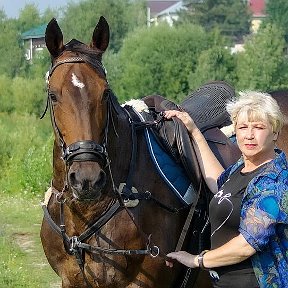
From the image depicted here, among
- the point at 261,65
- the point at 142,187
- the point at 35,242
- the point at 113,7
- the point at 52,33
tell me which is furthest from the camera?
the point at 113,7

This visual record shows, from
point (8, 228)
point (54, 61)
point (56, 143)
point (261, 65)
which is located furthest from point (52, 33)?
point (261, 65)

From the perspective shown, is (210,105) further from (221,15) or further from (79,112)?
(221,15)

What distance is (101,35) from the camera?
4.32m

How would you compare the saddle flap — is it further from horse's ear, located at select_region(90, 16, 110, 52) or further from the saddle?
horse's ear, located at select_region(90, 16, 110, 52)

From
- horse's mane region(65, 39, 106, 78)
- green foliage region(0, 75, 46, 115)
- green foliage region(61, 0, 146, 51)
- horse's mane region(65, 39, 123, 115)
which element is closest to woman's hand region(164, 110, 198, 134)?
horse's mane region(65, 39, 123, 115)

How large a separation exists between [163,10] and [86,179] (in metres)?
115

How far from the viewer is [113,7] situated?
8050 cm

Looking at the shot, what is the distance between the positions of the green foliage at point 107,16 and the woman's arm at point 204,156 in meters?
67.3

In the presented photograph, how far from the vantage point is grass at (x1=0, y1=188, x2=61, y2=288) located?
7.94m

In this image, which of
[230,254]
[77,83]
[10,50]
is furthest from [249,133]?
[10,50]

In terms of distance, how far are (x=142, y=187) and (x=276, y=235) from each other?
3.80 feet

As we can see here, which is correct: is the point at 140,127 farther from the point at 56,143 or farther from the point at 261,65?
the point at 261,65

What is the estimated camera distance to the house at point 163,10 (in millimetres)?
107456

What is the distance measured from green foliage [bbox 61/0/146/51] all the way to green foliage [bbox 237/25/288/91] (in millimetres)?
18410
